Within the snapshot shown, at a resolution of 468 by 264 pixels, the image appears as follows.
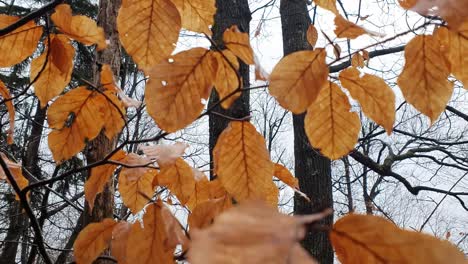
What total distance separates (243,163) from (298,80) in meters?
0.15

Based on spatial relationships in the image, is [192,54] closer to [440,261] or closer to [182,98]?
[182,98]

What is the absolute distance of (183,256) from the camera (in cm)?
50

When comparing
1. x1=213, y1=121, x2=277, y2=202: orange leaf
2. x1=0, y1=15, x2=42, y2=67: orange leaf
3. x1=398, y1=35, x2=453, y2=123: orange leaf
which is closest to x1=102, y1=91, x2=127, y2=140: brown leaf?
x1=0, y1=15, x2=42, y2=67: orange leaf

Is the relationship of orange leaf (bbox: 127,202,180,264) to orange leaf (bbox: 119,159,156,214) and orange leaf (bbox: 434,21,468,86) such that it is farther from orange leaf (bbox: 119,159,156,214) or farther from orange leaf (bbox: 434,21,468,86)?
orange leaf (bbox: 434,21,468,86)

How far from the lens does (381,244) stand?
0.28 metres

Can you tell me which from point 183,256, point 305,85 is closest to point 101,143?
point 183,256

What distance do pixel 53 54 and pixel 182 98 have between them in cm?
27

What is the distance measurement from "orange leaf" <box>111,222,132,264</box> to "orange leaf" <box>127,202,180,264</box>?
41mm

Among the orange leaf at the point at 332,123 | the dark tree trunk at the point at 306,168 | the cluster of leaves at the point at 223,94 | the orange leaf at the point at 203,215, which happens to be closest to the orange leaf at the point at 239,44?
the cluster of leaves at the point at 223,94

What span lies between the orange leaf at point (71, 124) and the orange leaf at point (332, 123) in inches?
15.4

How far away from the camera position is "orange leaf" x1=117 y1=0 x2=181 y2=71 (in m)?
0.49

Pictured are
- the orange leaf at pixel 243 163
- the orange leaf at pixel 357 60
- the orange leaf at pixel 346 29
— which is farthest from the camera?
the orange leaf at pixel 357 60

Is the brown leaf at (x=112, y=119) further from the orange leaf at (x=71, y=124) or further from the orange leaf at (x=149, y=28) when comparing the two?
the orange leaf at (x=149, y=28)

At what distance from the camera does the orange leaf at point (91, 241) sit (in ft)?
2.13
